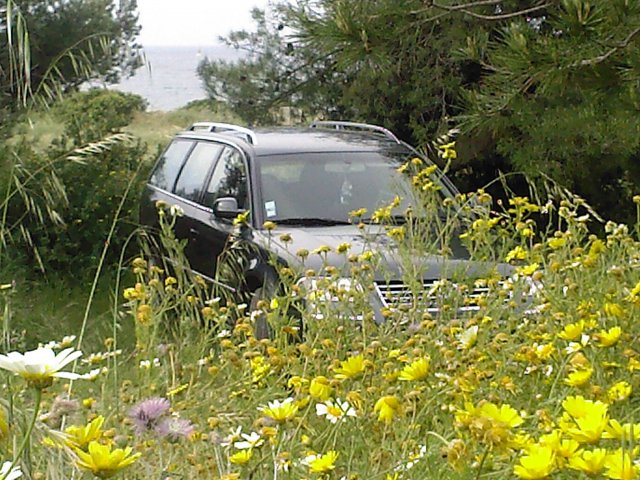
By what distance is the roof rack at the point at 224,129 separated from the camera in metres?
6.91

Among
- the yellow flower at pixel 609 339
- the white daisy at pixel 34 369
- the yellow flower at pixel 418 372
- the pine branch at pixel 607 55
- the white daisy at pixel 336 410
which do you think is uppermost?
the pine branch at pixel 607 55

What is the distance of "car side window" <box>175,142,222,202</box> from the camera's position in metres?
7.28

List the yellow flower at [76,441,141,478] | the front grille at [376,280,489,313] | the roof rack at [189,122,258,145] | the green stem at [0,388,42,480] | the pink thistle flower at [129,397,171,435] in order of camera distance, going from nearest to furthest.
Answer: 1. the green stem at [0,388,42,480]
2. the yellow flower at [76,441,141,478]
3. the pink thistle flower at [129,397,171,435]
4. the front grille at [376,280,489,313]
5. the roof rack at [189,122,258,145]

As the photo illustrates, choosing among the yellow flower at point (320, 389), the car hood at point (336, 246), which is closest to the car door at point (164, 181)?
the car hood at point (336, 246)

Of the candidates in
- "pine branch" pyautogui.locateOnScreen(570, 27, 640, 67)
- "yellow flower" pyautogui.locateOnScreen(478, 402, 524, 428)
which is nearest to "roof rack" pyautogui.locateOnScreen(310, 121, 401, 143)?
"pine branch" pyautogui.locateOnScreen(570, 27, 640, 67)

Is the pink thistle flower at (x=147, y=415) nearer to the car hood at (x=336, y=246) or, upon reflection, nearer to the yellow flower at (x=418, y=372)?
the yellow flower at (x=418, y=372)

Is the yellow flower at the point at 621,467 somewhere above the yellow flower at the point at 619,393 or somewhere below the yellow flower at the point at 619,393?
above

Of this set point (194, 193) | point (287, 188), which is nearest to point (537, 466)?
point (287, 188)

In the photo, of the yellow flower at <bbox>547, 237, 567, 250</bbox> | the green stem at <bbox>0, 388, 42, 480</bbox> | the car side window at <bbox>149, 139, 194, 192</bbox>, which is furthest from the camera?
the car side window at <bbox>149, 139, 194, 192</bbox>

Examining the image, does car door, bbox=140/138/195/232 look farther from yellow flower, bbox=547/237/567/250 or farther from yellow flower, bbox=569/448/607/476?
yellow flower, bbox=569/448/607/476

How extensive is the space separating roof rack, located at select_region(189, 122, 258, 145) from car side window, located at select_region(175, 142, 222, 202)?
0.58 feet

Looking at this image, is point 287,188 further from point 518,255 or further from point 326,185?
point 518,255

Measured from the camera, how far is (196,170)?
297 inches

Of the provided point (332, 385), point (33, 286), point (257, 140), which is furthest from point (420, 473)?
point (33, 286)
